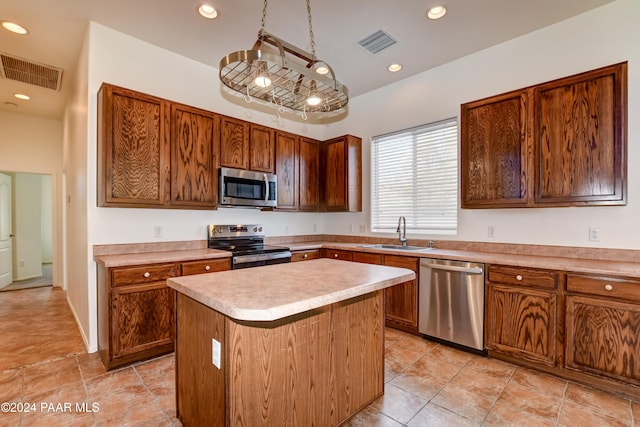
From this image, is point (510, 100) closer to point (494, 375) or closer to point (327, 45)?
point (327, 45)

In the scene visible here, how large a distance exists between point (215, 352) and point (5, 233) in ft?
22.2

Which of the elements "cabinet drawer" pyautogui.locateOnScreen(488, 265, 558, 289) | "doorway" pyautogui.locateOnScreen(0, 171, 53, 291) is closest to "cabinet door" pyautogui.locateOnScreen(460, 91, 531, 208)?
"cabinet drawer" pyautogui.locateOnScreen(488, 265, 558, 289)

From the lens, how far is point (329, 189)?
4609mm

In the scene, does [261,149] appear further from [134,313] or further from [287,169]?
[134,313]

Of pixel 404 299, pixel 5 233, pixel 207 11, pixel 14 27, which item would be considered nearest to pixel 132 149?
pixel 207 11

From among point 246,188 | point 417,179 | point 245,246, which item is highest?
point 417,179

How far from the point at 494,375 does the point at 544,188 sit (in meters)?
1.67

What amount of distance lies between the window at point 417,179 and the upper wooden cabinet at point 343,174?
0.23 metres

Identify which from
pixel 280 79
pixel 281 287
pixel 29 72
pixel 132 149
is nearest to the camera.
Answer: pixel 281 287

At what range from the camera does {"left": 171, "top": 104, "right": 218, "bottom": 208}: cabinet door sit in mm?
3148

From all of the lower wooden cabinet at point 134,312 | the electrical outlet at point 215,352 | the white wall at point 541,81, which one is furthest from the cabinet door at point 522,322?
the lower wooden cabinet at point 134,312

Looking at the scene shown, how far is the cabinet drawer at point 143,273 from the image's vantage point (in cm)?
252

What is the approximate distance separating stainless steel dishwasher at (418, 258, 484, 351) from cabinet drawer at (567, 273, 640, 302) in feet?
2.18

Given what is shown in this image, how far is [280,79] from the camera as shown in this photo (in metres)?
1.84
